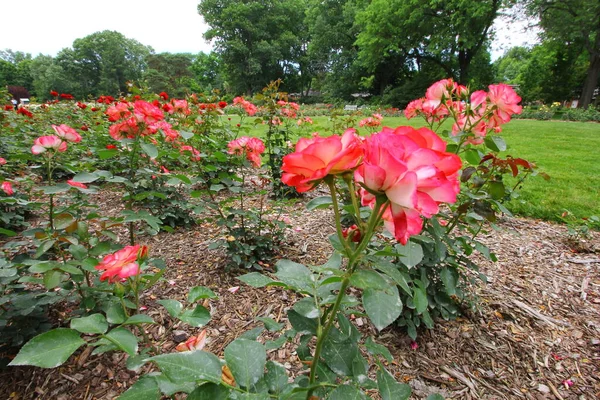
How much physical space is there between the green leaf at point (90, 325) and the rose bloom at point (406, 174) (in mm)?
497

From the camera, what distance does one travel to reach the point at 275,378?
0.57 metres

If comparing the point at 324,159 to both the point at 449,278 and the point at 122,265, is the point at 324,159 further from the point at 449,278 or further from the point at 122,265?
the point at 449,278

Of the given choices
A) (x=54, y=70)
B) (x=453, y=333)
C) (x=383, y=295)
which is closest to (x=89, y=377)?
(x=383, y=295)

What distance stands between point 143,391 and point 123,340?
89 mm

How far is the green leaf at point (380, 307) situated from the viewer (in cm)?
46

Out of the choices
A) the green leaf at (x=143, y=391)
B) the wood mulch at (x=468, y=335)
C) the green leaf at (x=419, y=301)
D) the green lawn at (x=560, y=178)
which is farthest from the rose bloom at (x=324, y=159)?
the green lawn at (x=560, y=178)

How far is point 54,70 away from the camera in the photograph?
38156mm

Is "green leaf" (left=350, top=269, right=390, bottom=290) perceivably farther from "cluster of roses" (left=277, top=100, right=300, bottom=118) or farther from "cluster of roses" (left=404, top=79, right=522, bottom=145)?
"cluster of roses" (left=277, top=100, right=300, bottom=118)

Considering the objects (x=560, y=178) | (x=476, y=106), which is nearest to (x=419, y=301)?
(x=476, y=106)

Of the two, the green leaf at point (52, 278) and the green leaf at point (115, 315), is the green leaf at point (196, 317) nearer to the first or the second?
the green leaf at point (115, 315)

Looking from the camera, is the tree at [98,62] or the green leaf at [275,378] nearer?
the green leaf at [275,378]

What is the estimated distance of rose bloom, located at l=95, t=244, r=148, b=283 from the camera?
2.17ft

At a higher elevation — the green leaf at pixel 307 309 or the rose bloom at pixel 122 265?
the rose bloom at pixel 122 265

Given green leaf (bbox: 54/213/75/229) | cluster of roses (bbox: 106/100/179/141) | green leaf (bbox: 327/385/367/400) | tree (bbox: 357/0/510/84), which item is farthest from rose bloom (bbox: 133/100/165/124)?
tree (bbox: 357/0/510/84)
